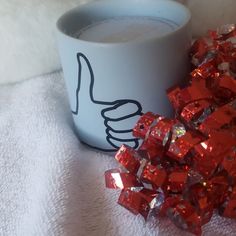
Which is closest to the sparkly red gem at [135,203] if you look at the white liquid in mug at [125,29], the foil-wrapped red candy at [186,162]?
the foil-wrapped red candy at [186,162]

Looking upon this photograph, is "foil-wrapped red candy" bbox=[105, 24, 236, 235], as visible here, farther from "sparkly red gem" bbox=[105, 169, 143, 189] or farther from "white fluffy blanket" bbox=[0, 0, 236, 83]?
"white fluffy blanket" bbox=[0, 0, 236, 83]

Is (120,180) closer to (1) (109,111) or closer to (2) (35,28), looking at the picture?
(1) (109,111)

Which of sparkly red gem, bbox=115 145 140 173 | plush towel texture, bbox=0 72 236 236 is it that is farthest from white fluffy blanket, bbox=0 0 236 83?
sparkly red gem, bbox=115 145 140 173

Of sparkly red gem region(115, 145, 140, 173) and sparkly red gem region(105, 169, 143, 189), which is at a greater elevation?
sparkly red gem region(115, 145, 140, 173)

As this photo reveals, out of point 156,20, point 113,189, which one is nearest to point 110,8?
point 156,20

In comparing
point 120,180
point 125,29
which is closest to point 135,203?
point 120,180

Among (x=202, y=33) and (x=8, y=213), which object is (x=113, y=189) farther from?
(x=202, y=33)
